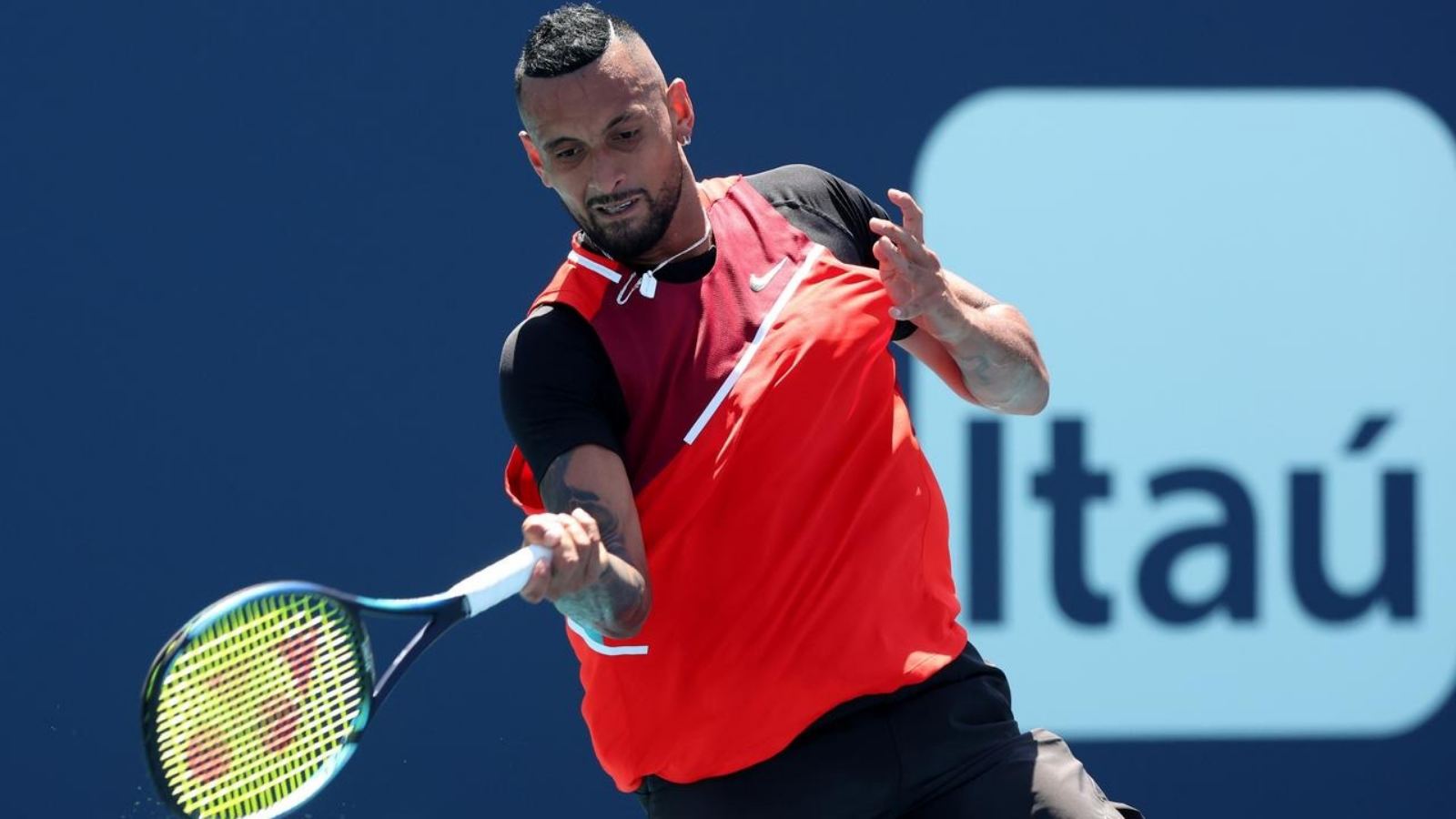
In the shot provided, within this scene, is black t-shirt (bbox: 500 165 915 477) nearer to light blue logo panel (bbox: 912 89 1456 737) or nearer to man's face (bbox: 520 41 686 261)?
man's face (bbox: 520 41 686 261)

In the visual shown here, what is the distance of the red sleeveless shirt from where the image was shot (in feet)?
8.77

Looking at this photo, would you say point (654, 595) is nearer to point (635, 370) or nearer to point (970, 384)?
point (635, 370)

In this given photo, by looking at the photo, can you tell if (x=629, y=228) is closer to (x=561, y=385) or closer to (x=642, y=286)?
(x=642, y=286)

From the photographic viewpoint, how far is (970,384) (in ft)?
Result: 9.79

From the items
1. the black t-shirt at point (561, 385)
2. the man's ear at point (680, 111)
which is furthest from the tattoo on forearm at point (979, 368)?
the man's ear at point (680, 111)

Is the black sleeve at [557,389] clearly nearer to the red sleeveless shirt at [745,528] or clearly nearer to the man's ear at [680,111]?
the red sleeveless shirt at [745,528]

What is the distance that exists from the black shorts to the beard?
2.18ft

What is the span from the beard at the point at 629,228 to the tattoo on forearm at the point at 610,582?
339mm

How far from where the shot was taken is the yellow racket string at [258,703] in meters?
2.15

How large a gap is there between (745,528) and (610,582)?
9.8 inches

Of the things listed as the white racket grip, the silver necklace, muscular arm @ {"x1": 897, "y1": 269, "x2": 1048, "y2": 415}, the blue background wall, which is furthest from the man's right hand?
the blue background wall

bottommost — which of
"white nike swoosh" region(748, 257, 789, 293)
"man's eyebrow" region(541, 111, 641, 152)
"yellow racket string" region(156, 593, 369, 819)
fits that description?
"yellow racket string" region(156, 593, 369, 819)

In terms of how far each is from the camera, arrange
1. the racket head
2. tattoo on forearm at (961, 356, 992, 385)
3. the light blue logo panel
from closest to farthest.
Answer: the racket head
tattoo on forearm at (961, 356, 992, 385)
the light blue logo panel

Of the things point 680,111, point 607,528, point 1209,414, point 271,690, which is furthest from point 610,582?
point 1209,414
